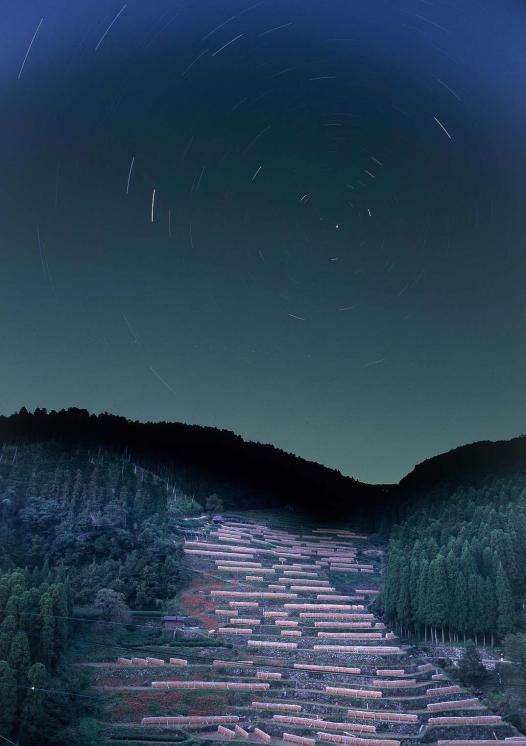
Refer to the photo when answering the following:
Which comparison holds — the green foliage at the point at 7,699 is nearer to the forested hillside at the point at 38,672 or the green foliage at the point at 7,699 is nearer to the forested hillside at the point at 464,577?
the forested hillside at the point at 38,672

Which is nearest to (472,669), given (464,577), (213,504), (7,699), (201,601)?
(464,577)

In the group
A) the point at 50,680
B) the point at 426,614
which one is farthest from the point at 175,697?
the point at 426,614

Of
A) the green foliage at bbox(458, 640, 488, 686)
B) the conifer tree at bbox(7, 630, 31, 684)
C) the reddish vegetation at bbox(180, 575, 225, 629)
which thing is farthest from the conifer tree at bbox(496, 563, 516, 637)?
the conifer tree at bbox(7, 630, 31, 684)

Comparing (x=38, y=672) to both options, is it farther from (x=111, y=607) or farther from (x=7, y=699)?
(x=111, y=607)

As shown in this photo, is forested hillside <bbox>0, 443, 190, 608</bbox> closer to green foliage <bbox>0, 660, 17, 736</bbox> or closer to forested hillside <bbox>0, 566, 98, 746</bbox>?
forested hillside <bbox>0, 566, 98, 746</bbox>

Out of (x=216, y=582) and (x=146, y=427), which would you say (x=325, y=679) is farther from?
(x=146, y=427)
